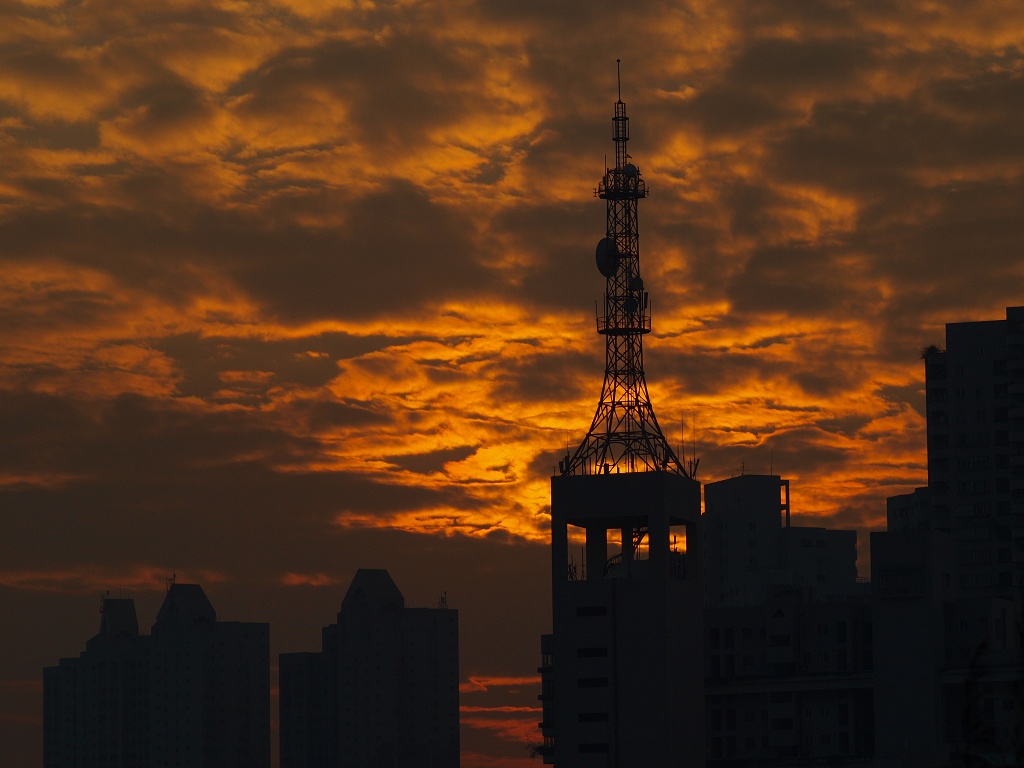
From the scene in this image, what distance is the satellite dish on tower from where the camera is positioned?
14962cm

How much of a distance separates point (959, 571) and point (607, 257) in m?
62.6

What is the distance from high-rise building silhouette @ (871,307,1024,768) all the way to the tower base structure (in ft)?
53.7

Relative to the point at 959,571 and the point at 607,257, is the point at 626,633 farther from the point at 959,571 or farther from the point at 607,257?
the point at 959,571

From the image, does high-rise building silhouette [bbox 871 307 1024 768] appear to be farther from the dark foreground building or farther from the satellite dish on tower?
the satellite dish on tower

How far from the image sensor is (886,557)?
148250 millimetres

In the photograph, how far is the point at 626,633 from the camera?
140 metres

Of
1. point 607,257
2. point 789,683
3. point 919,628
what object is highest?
point 607,257

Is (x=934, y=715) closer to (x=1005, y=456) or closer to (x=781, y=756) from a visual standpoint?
(x=781, y=756)

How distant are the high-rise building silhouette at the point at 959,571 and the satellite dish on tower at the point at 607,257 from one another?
102 feet

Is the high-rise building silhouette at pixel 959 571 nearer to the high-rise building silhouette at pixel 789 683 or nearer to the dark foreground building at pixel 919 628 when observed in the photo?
the dark foreground building at pixel 919 628

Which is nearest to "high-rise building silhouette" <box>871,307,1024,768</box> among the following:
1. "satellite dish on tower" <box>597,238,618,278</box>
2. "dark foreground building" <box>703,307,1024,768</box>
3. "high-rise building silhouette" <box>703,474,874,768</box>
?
"dark foreground building" <box>703,307,1024,768</box>

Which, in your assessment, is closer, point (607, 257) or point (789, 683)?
point (607, 257)

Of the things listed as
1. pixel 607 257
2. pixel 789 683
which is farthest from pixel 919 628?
pixel 607 257

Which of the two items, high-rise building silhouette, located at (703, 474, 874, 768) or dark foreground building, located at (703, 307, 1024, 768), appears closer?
dark foreground building, located at (703, 307, 1024, 768)
